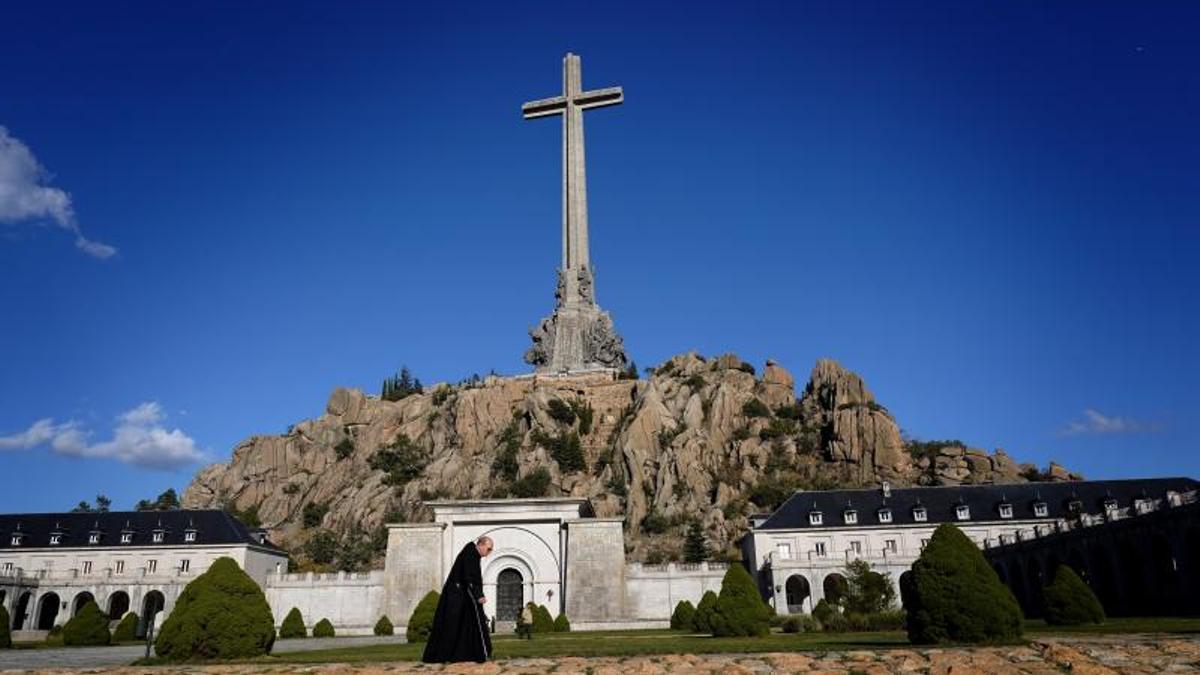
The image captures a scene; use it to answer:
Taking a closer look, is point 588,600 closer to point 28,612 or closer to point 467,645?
point 467,645

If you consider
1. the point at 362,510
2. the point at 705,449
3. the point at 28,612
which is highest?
the point at 705,449

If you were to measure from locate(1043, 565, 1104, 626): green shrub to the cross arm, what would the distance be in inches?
3348

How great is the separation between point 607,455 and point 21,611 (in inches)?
2002

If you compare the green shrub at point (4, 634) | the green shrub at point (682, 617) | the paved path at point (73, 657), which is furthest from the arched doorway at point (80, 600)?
the green shrub at point (682, 617)

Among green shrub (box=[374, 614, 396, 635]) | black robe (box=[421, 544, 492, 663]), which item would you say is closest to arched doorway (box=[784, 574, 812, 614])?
green shrub (box=[374, 614, 396, 635])

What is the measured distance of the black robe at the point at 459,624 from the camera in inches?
498

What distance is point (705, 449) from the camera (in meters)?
83.1

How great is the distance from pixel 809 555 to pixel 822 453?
100ft

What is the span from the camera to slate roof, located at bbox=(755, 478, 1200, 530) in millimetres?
58719

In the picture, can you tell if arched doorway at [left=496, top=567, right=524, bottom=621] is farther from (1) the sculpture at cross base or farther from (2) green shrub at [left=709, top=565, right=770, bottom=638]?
(1) the sculpture at cross base

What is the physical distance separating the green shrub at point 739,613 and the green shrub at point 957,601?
1232 cm

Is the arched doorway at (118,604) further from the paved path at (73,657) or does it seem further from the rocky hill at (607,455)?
the paved path at (73,657)

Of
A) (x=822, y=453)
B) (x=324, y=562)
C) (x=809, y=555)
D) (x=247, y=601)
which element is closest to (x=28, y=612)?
(x=324, y=562)

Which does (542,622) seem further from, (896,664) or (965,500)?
(965,500)
